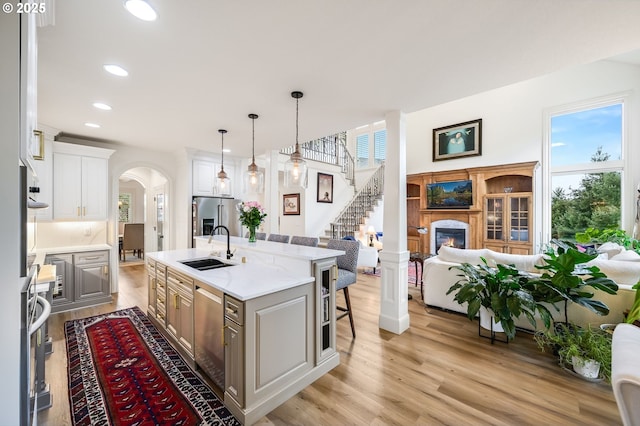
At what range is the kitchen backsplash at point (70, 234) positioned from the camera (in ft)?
13.5

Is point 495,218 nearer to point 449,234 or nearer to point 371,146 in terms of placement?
point 449,234

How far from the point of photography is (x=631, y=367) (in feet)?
3.94

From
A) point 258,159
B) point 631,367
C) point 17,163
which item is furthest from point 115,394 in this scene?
point 258,159

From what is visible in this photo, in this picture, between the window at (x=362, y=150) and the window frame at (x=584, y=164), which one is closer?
the window frame at (x=584, y=164)

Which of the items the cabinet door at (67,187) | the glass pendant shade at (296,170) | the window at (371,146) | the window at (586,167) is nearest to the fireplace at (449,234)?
the window at (586,167)

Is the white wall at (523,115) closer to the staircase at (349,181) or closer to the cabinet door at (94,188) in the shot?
the staircase at (349,181)

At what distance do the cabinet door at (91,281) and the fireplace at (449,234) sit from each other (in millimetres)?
7334

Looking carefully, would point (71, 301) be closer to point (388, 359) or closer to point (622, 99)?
point (388, 359)

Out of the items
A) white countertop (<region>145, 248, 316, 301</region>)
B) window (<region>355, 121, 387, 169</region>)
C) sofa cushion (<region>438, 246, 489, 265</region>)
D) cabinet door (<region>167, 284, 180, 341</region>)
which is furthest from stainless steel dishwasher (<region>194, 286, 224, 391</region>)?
window (<region>355, 121, 387, 169</region>)

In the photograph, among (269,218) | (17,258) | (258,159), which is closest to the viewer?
(17,258)

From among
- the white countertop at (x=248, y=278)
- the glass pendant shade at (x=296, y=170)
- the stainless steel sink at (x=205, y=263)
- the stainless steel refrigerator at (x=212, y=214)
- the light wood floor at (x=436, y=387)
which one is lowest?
the light wood floor at (x=436, y=387)

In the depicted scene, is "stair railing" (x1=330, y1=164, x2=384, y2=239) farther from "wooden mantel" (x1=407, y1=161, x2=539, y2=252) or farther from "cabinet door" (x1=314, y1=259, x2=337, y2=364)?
"cabinet door" (x1=314, y1=259, x2=337, y2=364)

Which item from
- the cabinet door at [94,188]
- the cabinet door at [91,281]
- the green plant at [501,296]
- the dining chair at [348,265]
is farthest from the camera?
the cabinet door at [94,188]

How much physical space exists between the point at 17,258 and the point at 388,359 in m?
2.72
